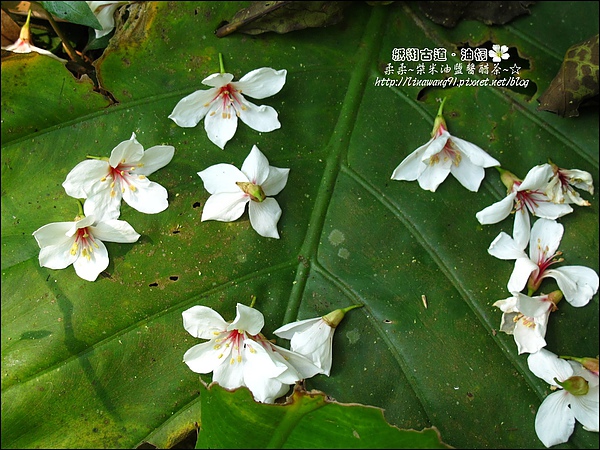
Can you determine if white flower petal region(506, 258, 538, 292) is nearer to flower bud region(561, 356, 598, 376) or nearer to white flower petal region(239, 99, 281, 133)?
flower bud region(561, 356, 598, 376)

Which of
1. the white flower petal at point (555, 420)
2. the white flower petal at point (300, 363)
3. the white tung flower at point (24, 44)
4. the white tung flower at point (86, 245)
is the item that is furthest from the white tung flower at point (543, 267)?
the white tung flower at point (24, 44)

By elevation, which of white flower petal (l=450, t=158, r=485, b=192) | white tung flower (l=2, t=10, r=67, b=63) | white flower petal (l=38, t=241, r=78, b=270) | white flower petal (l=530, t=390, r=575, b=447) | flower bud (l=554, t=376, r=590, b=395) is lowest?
white flower petal (l=530, t=390, r=575, b=447)

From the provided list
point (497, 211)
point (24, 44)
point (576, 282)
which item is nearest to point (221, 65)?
point (24, 44)

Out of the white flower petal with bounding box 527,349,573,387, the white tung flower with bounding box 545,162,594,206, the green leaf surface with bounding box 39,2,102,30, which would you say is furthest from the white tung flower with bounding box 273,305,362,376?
the green leaf surface with bounding box 39,2,102,30

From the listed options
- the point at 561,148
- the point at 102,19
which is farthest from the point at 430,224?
the point at 102,19

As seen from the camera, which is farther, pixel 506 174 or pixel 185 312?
pixel 506 174

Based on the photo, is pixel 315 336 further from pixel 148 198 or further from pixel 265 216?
pixel 148 198

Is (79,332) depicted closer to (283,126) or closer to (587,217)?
(283,126)

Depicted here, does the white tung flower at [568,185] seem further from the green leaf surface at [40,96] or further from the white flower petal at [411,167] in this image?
the green leaf surface at [40,96]

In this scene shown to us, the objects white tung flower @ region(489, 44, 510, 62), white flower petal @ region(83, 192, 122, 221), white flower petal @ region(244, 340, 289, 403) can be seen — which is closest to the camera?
white flower petal @ region(244, 340, 289, 403)
